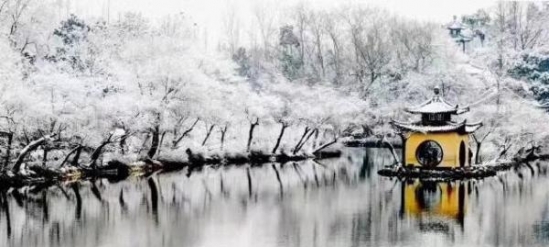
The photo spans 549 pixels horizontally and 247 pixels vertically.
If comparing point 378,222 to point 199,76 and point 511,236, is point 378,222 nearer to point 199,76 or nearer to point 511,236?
point 511,236

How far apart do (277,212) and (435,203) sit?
5.91m

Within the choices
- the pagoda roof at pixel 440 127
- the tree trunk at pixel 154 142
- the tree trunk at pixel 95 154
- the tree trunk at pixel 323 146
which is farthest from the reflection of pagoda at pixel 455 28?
the tree trunk at pixel 95 154

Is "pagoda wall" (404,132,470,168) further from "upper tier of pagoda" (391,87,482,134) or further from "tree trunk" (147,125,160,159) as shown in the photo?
"tree trunk" (147,125,160,159)

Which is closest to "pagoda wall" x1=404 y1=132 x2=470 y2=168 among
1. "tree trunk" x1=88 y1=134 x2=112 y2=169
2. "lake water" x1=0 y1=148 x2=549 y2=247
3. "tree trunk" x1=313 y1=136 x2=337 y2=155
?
"lake water" x1=0 y1=148 x2=549 y2=247

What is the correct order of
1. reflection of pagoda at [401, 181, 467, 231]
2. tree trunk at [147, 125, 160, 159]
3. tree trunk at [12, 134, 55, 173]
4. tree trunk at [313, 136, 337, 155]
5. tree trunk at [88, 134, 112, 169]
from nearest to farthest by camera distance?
1. reflection of pagoda at [401, 181, 467, 231]
2. tree trunk at [12, 134, 55, 173]
3. tree trunk at [88, 134, 112, 169]
4. tree trunk at [147, 125, 160, 159]
5. tree trunk at [313, 136, 337, 155]

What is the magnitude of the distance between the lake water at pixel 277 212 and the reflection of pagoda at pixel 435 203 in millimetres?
36

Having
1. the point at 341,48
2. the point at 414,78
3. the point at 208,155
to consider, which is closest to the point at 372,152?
the point at 414,78

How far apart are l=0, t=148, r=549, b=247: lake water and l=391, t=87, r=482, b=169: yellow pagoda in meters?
2.80

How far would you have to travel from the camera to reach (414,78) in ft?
199

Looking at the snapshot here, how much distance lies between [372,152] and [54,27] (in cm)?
2417

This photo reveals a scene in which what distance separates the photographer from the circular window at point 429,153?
121 ft

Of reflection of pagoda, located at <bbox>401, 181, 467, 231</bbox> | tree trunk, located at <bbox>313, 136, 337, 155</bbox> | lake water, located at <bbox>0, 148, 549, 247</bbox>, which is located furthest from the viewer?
tree trunk, located at <bbox>313, 136, 337, 155</bbox>

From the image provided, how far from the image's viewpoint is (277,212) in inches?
906

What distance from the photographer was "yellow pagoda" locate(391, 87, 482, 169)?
1437 inches
